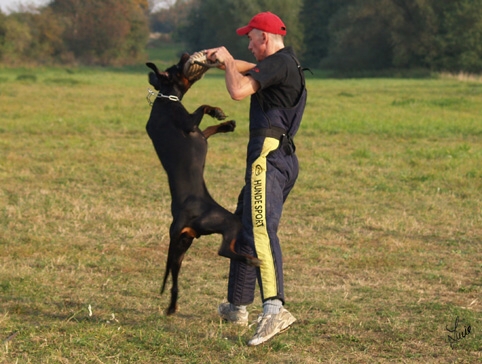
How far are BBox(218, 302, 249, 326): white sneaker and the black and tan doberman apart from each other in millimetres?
508

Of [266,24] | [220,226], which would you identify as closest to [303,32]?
[266,24]

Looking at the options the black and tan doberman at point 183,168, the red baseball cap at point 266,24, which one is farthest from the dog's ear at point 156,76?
the red baseball cap at point 266,24

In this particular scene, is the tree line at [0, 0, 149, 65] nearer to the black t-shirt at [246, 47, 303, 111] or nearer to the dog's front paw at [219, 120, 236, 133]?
the dog's front paw at [219, 120, 236, 133]

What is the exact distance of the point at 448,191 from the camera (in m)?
10.9

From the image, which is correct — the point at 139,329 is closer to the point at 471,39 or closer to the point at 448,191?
the point at 448,191

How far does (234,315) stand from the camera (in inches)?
211

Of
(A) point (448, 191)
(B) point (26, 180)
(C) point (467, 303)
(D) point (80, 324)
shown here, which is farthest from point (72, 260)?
(A) point (448, 191)

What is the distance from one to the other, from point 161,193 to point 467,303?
5250 mm

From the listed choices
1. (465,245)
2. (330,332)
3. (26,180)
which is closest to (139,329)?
(330,332)

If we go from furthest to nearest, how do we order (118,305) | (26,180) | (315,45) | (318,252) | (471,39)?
(315,45) → (471,39) → (26,180) → (318,252) → (118,305)

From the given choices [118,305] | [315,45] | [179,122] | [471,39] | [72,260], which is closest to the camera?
[179,122]

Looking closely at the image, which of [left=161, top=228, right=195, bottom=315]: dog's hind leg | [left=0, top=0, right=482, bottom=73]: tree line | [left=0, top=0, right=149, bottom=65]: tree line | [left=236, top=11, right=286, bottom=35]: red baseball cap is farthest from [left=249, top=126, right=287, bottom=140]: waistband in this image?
[left=0, top=0, right=149, bottom=65]: tree line

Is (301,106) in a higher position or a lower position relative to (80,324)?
higher

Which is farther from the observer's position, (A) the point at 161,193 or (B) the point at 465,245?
(A) the point at 161,193
